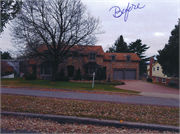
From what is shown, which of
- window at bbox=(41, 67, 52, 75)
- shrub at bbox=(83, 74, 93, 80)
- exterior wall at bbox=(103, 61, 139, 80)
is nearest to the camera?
shrub at bbox=(83, 74, 93, 80)

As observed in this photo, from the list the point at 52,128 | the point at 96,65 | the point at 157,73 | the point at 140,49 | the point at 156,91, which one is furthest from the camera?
the point at 140,49

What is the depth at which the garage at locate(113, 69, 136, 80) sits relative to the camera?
27.9 m

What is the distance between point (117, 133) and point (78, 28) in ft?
44.6

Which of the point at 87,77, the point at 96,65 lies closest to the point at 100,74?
the point at 96,65

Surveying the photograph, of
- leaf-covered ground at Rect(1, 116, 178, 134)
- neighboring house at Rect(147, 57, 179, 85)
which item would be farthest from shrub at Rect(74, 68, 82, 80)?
leaf-covered ground at Rect(1, 116, 178, 134)

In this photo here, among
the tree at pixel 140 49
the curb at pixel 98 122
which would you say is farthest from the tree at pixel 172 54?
the tree at pixel 140 49

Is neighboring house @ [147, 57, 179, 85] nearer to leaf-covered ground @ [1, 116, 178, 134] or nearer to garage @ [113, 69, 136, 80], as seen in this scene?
garage @ [113, 69, 136, 80]

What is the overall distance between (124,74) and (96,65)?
6134mm

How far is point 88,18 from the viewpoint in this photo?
54.4 feet

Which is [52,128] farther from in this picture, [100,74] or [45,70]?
[45,70]

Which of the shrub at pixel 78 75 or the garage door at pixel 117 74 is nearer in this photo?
the shrub at pixel 78 75

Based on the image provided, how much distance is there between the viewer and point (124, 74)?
91.7ft

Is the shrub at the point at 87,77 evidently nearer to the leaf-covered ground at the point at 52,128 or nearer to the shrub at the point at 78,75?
the shrub at the point at 78,75

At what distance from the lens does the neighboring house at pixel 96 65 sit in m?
24.9
